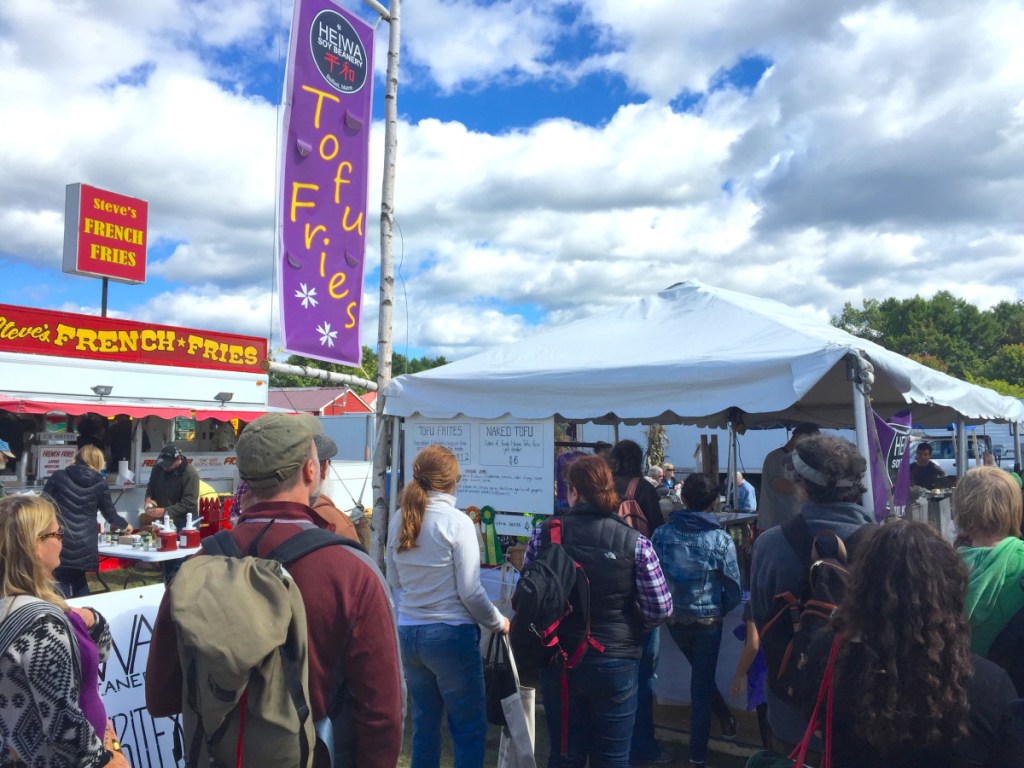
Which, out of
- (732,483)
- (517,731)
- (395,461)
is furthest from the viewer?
(732,483)

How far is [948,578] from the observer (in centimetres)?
163

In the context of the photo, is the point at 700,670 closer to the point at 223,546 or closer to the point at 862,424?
the point at 862,424

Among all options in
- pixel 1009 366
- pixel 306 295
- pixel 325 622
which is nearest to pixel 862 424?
pixel 325 622

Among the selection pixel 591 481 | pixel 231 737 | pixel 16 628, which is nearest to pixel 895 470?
pixel 591 481

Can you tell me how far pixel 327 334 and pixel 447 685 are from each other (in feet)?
9.01

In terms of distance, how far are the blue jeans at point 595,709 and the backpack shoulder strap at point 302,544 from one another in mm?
1615

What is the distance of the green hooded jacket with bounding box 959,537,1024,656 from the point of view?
203 cm

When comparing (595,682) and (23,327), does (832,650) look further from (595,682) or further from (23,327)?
(23,327)

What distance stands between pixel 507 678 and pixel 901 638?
204 cm

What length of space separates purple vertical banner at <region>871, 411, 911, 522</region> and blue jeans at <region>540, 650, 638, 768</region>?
1.75 meters

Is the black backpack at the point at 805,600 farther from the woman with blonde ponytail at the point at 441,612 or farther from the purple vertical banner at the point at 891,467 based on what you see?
the purple vertical banner at the point at 891,467

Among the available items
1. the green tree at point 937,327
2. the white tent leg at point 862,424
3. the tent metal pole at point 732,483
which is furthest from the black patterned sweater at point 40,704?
the green tree at point 937,327

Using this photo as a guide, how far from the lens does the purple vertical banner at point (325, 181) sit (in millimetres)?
4910

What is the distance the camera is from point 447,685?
3127mm
